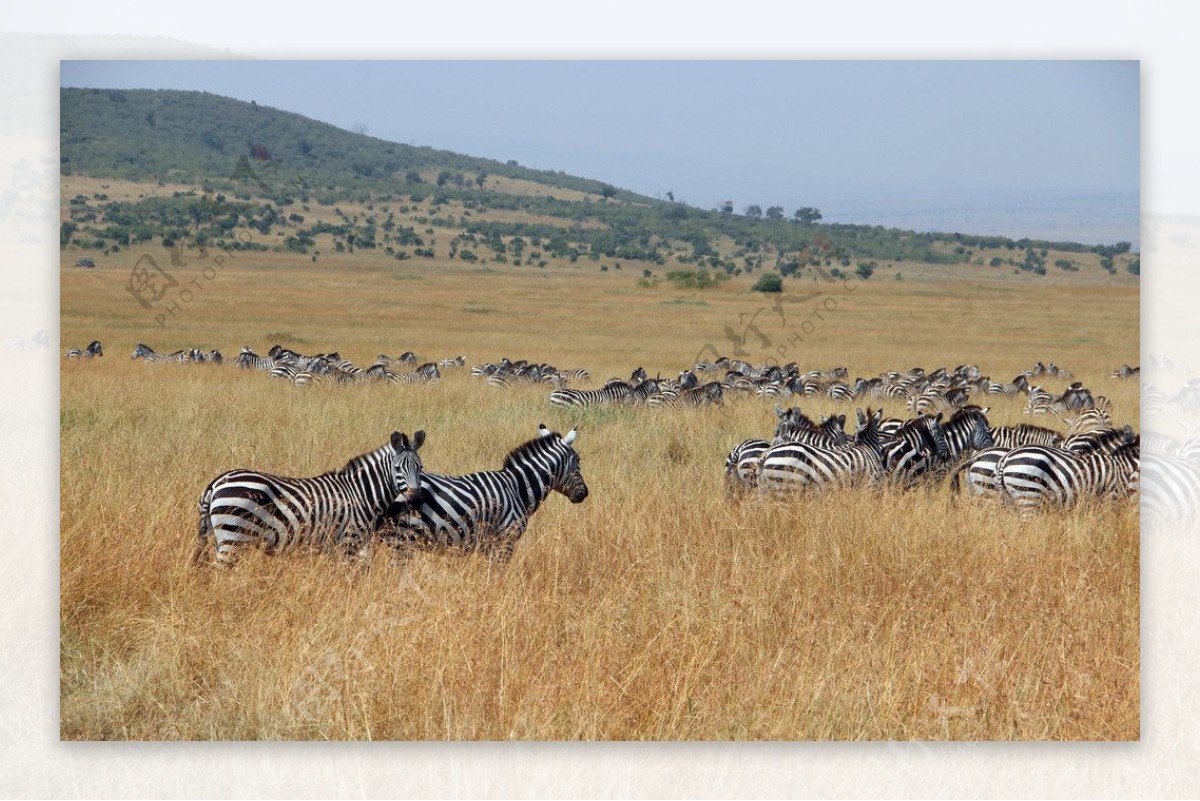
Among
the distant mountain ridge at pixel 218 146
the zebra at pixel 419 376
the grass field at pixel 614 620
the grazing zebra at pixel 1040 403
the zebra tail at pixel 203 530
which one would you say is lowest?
the grass field at pixel 614 620

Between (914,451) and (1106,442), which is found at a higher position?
(1106,442)

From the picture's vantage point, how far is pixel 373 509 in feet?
20.4

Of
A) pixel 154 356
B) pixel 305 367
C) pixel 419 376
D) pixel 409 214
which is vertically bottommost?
pixel 419 376

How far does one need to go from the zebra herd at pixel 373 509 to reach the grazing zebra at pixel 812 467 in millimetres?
1928

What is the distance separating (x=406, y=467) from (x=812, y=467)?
125 inches

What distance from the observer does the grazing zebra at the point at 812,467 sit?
7.89 meters

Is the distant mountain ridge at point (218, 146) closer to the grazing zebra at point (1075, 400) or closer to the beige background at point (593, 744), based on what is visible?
the beige background at point (593, 744)

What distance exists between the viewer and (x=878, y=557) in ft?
20.6

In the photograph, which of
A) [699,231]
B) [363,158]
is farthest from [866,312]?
[363,158]

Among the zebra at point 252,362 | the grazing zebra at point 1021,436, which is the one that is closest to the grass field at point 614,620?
the grazing zebra at point 1021,436

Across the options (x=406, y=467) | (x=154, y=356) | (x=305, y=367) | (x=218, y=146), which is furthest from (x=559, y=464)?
(x=218, y=146)

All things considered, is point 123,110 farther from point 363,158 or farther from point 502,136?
point 363,158

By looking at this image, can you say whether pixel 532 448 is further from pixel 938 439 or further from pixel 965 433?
pixel 965 433

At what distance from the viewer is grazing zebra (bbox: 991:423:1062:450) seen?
33.8ft
